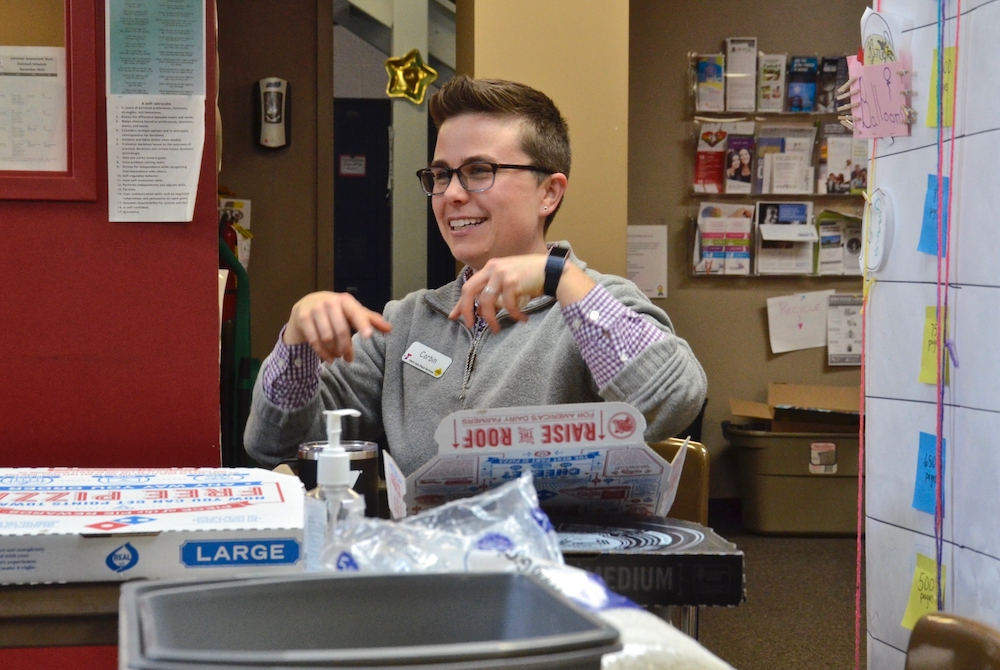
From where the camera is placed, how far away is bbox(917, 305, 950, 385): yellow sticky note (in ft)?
4.94

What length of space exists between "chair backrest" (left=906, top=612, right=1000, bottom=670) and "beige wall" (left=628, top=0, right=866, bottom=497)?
3.57 meters

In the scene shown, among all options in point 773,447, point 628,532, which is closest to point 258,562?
point 628,532

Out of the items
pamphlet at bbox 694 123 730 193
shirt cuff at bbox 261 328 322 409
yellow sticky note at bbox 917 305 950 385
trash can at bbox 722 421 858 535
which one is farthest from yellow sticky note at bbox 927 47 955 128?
pamphlet at bbox 694 123 730 193

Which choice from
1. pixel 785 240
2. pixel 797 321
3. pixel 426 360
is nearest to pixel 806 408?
pixel 797 321

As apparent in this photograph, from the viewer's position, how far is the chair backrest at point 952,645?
990mm

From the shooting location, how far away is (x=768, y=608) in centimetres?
342

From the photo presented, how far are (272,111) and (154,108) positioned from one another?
317cm

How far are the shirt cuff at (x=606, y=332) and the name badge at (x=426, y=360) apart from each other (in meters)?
0.42

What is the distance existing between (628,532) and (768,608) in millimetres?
2710

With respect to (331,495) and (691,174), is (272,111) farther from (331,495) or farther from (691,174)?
(331,495)

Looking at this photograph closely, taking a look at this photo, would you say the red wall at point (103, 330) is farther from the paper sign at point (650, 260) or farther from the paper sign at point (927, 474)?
the paper sign at point (650, 260)

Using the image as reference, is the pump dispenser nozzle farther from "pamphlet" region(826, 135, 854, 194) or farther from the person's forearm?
"pamphlet" region(826, 135, 854, 194)

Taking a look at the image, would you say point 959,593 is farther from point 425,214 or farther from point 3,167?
point 425,214

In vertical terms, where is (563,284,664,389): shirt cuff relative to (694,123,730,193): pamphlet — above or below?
below
